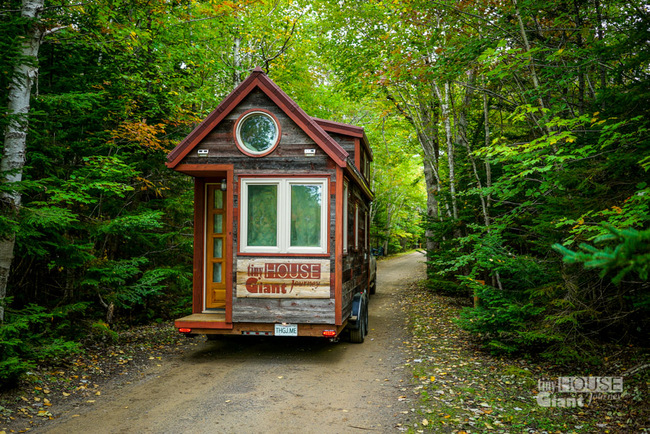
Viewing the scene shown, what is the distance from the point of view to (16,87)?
5562 millimetres

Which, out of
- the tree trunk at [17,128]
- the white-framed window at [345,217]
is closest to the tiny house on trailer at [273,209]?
the white-framed window at [345,217]

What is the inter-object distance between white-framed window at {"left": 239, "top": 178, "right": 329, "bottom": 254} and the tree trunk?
3152 millimetres

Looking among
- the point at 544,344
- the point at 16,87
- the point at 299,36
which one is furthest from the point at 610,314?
the point at 299,36

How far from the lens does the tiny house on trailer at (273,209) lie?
6.94 metres

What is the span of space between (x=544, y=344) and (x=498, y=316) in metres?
0.87

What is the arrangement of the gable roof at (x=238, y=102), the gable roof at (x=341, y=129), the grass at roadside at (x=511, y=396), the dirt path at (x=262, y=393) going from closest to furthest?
the grass at roadside at (x=511, y=396)
the dirt path at (x=262, y=393)
the gable roof at (x=238, y=102)
the gable roof at (x=341, y=129)

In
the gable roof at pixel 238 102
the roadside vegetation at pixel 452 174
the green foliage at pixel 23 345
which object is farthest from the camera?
the gable roof at pixel 238 102

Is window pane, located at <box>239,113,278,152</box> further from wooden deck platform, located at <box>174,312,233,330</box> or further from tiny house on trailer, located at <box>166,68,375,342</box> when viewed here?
wooden deck platform, located at <box>174,312,233,330</box>

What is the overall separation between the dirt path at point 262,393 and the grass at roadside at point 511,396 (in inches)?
15.6

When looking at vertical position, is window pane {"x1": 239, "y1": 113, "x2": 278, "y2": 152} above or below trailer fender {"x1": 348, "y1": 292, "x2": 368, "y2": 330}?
above

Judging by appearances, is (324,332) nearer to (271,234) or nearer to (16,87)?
(271,234)

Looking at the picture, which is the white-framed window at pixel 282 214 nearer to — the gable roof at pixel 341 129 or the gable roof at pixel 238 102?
the gable roof at pixel 238 102

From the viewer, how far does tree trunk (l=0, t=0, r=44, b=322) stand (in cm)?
526

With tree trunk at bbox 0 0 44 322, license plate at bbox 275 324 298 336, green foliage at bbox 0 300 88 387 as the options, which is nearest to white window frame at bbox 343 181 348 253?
license plate at bbox 275 324 298 336
